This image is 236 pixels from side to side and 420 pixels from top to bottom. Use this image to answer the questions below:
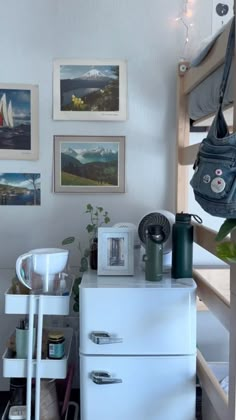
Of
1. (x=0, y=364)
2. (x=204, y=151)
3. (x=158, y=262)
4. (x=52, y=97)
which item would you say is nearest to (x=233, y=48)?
(x=204, y=151)

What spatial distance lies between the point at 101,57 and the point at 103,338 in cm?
141

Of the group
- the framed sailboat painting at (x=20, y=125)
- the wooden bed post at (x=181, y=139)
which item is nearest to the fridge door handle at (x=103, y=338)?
the wooden bed post at (x=181, y=139)

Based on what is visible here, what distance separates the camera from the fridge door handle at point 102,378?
1.70 meters

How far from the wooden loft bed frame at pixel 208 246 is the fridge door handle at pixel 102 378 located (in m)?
0.36

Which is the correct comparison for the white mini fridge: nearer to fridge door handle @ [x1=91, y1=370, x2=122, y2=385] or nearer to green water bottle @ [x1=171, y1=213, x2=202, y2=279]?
fridge door handle @ [x1=91, y1=370, x2=122, y2=385]

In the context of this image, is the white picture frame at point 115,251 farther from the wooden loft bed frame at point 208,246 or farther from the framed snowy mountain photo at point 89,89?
the framed snowy mountain photo at point 89,89

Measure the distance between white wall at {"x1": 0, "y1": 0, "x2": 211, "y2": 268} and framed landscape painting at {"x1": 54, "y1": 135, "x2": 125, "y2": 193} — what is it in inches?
1.4

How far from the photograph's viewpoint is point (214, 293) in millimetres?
1757

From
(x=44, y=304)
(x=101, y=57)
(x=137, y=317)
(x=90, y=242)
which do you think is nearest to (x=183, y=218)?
(x=137, y=317)

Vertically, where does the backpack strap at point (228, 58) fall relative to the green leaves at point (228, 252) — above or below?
above

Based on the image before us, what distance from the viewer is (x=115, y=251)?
6.34 ft

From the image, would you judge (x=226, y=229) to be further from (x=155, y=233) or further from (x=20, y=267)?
(x=20, y=267)

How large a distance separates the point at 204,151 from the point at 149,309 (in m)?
0.69

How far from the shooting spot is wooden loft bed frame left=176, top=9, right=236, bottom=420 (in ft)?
4.68
